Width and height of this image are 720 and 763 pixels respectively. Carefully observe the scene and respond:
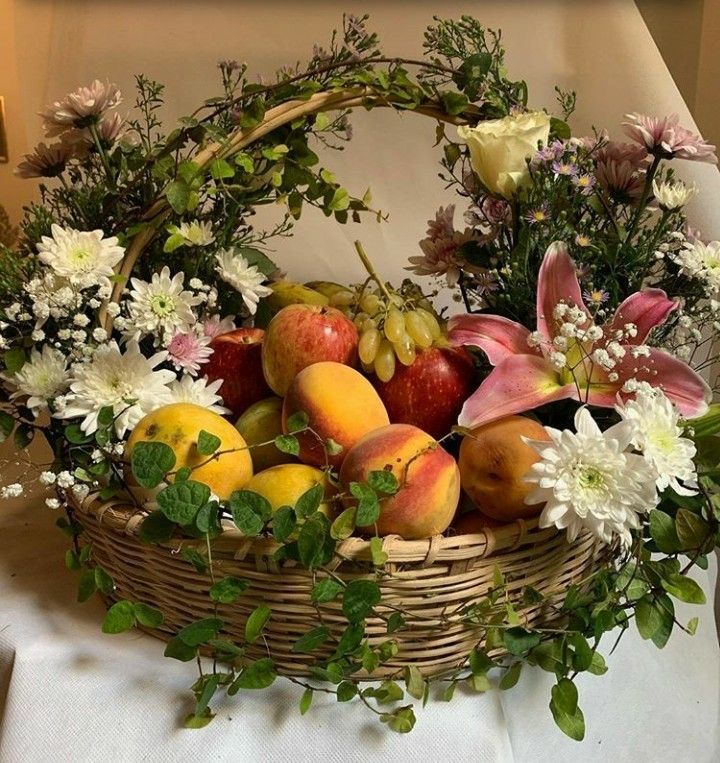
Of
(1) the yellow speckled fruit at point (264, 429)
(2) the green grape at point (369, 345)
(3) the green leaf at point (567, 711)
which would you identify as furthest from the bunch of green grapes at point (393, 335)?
(3) the green leaf at point (567, 711)

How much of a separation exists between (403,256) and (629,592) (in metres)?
0.74

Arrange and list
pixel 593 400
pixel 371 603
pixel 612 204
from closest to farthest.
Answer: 1. pixel 371 603
2. pixel 593 400
3. pixel 612 204

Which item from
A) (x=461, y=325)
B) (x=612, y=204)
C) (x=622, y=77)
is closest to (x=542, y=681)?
(x=461, y=325)

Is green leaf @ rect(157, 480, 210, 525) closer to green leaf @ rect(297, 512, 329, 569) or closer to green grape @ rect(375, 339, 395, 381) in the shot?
green leaf @ rect(297, 512, 329, 569)

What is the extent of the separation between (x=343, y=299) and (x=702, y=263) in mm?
375

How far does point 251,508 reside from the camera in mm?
600

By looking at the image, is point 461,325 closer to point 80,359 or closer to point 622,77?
point 80,359

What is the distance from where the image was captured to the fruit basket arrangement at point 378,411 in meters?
0.62

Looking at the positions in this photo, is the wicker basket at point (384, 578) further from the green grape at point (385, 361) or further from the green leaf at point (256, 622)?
the green grape at point (385, 361)

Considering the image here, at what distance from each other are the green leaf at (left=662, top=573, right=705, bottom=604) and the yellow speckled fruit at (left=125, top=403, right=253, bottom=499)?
0.37m

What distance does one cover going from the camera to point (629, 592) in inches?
26.7

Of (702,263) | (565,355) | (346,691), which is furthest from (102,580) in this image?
(702,263)

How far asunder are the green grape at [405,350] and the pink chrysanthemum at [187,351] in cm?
20

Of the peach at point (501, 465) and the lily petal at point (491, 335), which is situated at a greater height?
the lily petal at point (491, 335)
